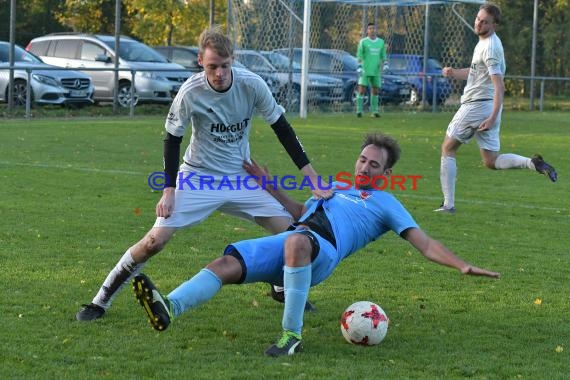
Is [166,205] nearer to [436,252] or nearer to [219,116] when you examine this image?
Answer: [219,116]

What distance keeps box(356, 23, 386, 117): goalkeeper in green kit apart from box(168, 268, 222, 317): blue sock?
2039 cm

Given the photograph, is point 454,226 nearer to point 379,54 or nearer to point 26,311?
point 26,311

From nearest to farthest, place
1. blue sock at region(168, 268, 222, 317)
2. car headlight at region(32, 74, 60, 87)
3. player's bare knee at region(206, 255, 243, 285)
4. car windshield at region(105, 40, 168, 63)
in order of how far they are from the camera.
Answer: blue sock at region(168, 268, 222, 317), player's bare knee at region(206, 255, 243, 285), car headlight at region(32, 74, 60, 87), car windshield at region(105, 40, 168, 63)

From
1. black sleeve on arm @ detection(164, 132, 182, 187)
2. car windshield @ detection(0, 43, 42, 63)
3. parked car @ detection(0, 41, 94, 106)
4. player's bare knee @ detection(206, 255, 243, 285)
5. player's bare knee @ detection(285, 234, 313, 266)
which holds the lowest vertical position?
player's bare knee @ detection(206, 255, 243, 285)

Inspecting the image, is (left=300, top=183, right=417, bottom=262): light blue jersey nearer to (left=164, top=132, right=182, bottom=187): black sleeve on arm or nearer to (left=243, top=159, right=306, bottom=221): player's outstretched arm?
(left=243, top=159, right=306, bottom=221): player's outstretched arm

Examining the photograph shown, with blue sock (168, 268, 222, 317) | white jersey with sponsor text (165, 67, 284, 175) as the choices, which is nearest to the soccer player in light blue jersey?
blue sock (168, 268, 222, 317)

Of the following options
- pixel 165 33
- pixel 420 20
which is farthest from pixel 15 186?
pixel 165 33

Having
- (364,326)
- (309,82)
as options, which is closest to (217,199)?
(364,326)

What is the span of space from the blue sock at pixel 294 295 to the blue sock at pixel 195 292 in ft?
1.17

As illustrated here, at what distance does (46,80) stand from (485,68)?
46.0 feet

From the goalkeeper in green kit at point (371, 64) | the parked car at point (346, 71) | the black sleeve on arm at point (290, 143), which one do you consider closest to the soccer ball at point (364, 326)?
the black sleeve on arm at point (290, 143)

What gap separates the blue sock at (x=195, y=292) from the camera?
5672mm

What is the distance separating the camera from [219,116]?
6.58 meters

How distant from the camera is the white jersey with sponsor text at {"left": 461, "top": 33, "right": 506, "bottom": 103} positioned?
1159cm
